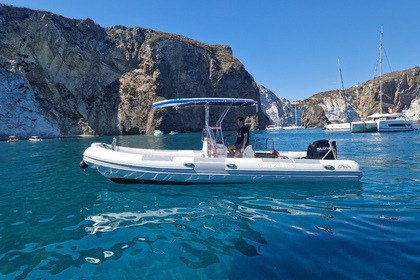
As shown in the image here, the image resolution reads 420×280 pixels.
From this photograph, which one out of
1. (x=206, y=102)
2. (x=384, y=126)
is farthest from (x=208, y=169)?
(x=384, y=126)

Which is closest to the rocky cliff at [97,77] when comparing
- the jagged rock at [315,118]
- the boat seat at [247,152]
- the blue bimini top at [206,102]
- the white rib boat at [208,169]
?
the jagged rock at [315,118]

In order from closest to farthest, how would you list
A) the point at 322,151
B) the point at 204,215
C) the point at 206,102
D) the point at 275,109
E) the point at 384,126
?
1. the point at 204,215
2. the point at 206,102
3. the point at 322,151
4. the point at 384,126
5. the point at 275,109

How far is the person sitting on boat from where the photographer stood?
1030 centimetres

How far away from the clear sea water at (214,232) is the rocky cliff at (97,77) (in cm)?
5595

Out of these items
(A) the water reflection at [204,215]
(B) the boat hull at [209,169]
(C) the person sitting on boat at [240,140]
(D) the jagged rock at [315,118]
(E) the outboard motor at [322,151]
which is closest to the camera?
(A) the water reflection at [204,215]

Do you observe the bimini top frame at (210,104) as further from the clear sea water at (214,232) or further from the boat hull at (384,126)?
the boat hull at (384,126)

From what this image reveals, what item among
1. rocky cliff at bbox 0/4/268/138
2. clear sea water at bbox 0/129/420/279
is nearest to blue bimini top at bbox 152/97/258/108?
clear sea water at bbox 0/129/420/279

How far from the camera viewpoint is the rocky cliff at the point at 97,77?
62.2 m

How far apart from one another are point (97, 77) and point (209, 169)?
79.0 metres

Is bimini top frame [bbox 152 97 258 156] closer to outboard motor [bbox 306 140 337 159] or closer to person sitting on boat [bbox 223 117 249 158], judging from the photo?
person sitting on boat [bbox 223 117 249 158]

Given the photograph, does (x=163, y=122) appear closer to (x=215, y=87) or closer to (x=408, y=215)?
(x=215, y=87)

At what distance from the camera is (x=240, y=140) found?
34.4 ft

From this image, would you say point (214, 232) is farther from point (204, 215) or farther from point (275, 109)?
point (275, 109)

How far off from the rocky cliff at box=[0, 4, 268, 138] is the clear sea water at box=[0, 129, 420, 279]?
55.9 m
